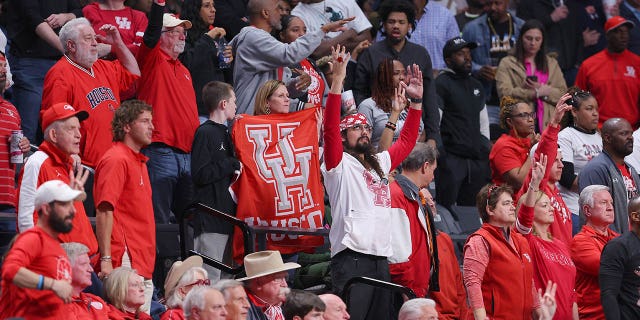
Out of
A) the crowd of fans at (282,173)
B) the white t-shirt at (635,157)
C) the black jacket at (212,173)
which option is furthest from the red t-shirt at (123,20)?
the white t-shirt at (635,157)

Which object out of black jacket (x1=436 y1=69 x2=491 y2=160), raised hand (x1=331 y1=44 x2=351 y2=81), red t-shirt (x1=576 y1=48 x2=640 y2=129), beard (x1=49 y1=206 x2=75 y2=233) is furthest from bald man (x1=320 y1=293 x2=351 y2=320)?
red t-shirt (x1=576 y1=48 x2=640 y2=129)

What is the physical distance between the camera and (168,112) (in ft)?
34.9

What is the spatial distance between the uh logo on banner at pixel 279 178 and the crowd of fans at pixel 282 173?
16 millimetres

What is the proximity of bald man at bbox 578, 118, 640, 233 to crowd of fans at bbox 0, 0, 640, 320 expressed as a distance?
0.02 meters

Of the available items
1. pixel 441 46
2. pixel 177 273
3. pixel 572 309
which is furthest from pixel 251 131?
pixel 441 46

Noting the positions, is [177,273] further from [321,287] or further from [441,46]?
[441,46]

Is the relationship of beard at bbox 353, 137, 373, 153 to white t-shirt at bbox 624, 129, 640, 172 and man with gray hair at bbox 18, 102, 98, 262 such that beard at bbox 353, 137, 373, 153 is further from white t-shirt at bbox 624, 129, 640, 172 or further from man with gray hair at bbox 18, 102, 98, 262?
white t-shirt at bbox 624, 129, 640, 172

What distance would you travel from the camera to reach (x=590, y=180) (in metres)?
11.6

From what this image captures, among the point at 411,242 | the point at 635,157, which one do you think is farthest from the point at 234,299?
the point at 635,157

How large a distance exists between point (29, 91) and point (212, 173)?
2431mm

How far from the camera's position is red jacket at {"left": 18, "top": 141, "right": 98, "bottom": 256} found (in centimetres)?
806

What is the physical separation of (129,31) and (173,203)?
1607mm

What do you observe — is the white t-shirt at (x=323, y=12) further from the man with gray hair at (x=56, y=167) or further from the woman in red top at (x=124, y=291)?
the woman in red top at (x=124, y=291)

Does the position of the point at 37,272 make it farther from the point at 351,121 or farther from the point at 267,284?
the point at 351,121
